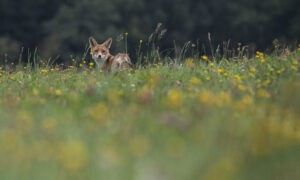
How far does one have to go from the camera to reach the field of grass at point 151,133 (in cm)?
239

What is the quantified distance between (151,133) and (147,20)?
3252cm

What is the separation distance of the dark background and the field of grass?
76.4 feet

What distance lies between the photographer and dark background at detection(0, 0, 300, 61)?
102 feet

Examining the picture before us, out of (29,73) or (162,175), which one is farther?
(29,73)

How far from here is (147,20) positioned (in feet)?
115

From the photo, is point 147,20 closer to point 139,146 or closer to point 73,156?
point 139,146

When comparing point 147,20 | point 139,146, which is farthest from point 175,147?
point 147,20

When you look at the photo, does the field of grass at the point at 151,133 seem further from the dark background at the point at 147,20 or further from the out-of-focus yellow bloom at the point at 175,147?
the dark background at the point at 147,20

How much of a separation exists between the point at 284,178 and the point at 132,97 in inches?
91.9

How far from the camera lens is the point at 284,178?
7.56 ft

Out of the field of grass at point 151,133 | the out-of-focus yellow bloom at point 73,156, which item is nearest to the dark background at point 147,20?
the field of grass at point 151,133

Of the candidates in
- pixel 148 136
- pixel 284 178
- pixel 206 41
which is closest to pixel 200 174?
pixel 284 178

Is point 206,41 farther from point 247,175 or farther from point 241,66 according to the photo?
point 247,175

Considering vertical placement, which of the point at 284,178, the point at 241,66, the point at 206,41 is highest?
the point at 206,41
